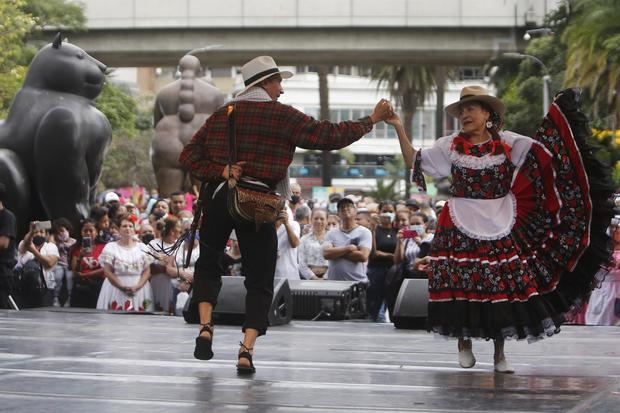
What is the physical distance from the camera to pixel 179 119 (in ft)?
115

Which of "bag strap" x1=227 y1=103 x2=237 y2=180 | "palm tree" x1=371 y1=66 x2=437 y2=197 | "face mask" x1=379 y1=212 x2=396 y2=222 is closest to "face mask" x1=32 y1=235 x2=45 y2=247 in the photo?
"face mask" x1=379 y1=212 x2=396 y2=222

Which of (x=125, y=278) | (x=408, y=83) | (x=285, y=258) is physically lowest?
(x=408, y=83)

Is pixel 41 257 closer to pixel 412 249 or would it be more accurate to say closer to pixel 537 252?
pixel 412 249

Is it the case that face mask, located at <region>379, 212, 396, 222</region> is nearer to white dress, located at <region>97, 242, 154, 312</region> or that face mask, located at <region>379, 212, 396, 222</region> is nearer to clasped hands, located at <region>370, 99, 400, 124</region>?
white dress, located at <region>97, 242, 154, 312</region>

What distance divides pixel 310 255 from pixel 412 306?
3.74 m

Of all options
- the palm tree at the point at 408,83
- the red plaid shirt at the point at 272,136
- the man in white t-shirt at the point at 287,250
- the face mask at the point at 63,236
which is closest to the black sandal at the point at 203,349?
the red plaid shirt at the point at 272,136

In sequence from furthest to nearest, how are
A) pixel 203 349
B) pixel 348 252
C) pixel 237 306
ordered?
pixel 348 252, pixel 237 306, pixel 203 349

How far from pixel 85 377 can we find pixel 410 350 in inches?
117

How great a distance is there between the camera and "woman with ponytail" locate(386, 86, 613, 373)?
8586 millimetres

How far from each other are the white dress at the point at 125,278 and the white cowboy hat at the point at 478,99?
6.77 meters

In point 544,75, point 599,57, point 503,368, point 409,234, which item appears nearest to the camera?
point 503,368

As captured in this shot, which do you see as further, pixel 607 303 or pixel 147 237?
pixel 147 237

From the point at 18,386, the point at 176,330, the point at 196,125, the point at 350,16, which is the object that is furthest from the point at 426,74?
the point at 18,386

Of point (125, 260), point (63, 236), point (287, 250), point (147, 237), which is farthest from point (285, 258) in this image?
point (63, 236)
